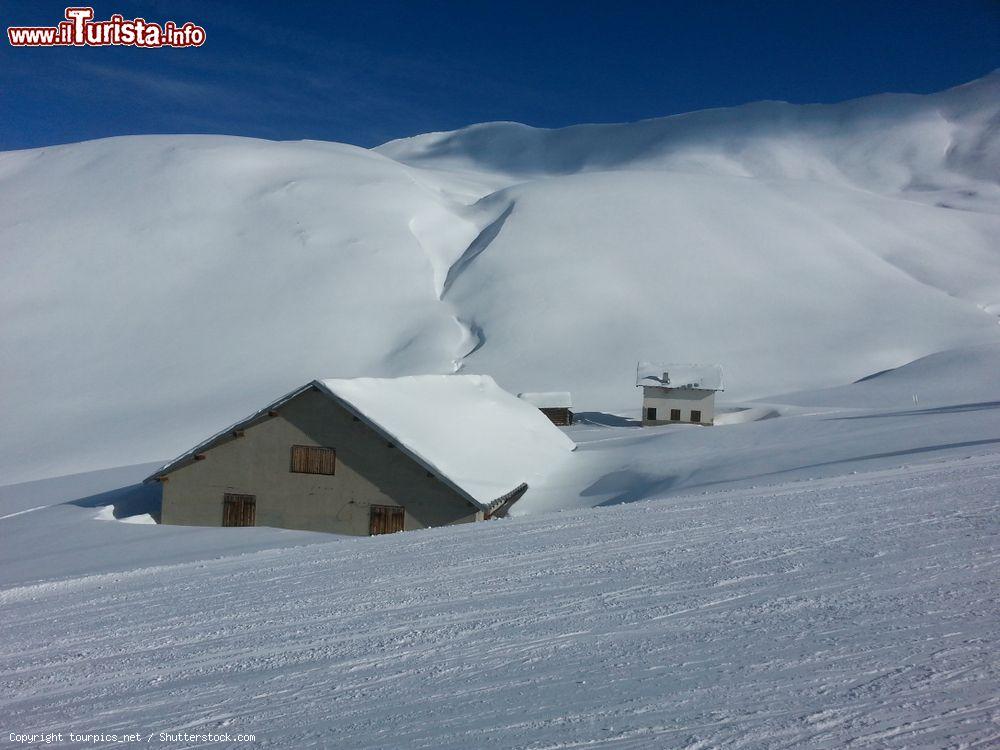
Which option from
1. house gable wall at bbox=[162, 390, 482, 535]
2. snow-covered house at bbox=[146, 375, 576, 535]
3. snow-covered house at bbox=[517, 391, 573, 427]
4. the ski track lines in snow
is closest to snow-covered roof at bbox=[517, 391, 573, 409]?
snow-covered house at bbox=[517, 391, 573, 427]

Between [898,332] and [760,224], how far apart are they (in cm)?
2304

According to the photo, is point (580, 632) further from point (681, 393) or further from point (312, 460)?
point (681, 393)

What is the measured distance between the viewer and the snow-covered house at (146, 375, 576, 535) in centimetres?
1933

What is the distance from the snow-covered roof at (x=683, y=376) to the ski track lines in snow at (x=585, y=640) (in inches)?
1308

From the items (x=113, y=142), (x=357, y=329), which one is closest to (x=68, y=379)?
(x=357, y=329)

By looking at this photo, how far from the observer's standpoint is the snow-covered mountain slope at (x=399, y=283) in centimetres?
5791

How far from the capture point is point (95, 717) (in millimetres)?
5027

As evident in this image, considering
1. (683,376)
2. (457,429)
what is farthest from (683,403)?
(457,429)

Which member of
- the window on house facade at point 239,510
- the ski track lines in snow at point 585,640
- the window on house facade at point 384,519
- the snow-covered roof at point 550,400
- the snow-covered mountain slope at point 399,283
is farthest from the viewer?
the snow-covered mountain slope at point 399,283

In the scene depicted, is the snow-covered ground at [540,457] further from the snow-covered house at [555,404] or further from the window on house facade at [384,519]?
the window on house facade at [384,519]

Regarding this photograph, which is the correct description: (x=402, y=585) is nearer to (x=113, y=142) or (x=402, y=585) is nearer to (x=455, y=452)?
(x=455, y=452)

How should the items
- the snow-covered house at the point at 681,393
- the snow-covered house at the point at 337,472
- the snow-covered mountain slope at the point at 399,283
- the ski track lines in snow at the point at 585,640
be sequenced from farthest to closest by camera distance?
the snow-covered mountain slope at the point at 399,283
the snow-covered house at the point at 681,393
the snow-covered house at the point at 337,472
the ski track lines in snow at the point at 585,640

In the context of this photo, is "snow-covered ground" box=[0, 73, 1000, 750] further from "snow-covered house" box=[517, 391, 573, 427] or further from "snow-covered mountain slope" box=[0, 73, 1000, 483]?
"snow-covered house" box=[517, 391, 573, 427]

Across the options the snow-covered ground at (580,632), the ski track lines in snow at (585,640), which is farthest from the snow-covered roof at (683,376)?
the ski track lines in snow at (585,640)
